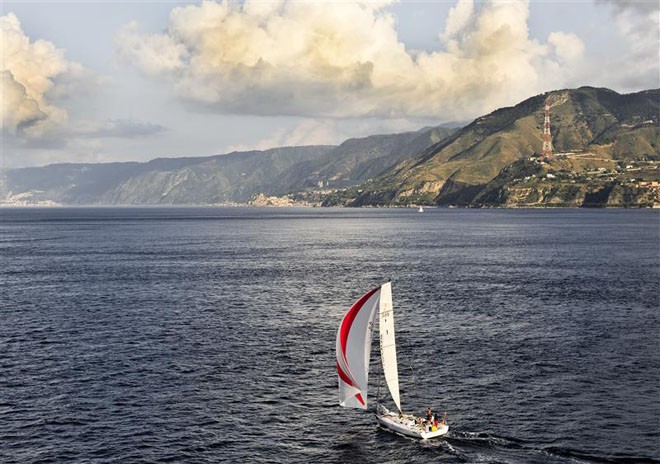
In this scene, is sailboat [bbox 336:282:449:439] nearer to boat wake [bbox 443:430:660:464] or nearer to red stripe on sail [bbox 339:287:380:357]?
red stripe on sail [bbox 339:287:380:357]

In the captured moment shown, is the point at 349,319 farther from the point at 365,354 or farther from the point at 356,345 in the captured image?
the point at 365,354

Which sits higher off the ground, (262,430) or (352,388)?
(352,388)

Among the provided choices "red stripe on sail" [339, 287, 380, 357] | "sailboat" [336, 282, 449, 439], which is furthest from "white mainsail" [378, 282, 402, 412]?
"red stripe on sail" [339, 287, 380, 357]

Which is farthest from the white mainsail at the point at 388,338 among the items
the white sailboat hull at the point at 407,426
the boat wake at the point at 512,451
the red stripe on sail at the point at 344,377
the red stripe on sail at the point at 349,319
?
the boat wake at the point at 512,451

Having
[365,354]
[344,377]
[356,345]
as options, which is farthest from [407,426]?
[356,345]

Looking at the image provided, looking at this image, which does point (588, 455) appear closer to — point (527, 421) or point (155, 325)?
point (527, 421)

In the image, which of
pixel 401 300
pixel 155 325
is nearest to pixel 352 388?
pixel 155 325
